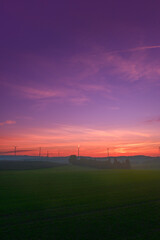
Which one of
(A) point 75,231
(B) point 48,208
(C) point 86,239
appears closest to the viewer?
(C) point 86,239

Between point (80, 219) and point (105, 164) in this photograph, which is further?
point (105, 164)

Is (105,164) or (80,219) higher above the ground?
(105,164)

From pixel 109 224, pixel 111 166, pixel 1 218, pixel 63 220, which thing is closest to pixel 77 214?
pixel 63 220

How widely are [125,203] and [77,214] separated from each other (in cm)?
544

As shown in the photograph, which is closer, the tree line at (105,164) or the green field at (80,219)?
the green field at (80,219)

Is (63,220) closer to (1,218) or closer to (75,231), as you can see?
(75,231)

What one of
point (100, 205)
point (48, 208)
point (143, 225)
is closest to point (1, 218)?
point (48, 208)

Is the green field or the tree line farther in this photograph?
the tree line

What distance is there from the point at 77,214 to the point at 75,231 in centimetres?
319

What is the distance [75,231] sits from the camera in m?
10.9

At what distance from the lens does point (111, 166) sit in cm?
9350

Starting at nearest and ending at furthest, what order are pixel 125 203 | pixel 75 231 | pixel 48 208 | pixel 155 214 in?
pixel 75 231 → pixel 155 214 → pixel 48 208 → pixel 125 203

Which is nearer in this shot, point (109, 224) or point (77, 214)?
point (109, 224)

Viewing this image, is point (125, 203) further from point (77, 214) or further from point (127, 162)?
point (127, 162)
